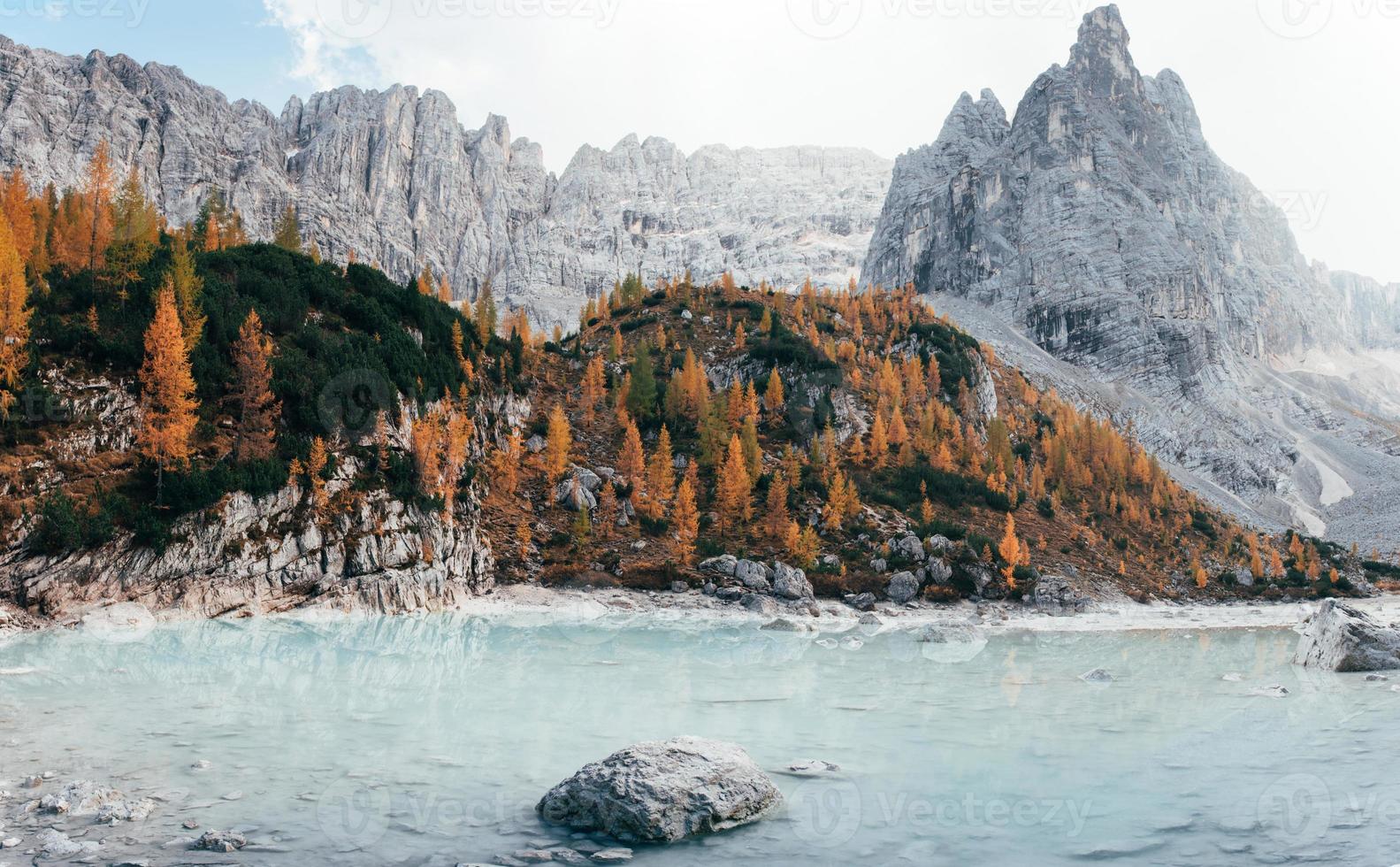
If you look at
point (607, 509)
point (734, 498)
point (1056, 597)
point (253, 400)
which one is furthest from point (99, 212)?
point (1056, 597)

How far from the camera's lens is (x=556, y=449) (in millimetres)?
73062

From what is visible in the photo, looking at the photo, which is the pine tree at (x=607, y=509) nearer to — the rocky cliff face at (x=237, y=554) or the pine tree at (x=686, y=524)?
the pine tree at (x=686, y=524)

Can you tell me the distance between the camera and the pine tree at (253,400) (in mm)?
45531

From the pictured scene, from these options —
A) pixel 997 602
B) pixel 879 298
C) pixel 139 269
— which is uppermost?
pixel 879 298

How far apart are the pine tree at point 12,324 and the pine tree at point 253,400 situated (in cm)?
1023

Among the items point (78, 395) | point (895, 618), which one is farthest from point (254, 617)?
point (895, 618)

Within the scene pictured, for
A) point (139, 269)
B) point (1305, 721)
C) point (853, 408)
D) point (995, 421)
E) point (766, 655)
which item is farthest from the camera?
point (995, 421)

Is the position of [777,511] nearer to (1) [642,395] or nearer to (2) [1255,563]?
(1) [642,395]

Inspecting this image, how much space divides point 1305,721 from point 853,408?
259 feet

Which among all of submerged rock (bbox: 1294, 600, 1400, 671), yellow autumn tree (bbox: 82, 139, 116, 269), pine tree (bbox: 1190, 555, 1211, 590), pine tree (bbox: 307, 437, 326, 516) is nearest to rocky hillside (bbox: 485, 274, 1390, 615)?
pine tree (bbox: 1190, 555, 1211, 590)

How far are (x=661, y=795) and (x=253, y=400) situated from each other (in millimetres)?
45699

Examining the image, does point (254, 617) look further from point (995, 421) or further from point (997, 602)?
point (995, 421)

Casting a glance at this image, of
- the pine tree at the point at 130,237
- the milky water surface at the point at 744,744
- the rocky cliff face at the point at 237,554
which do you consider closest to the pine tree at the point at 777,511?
the rocky cliff face at the point at 237,554

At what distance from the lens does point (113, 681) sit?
74.5ft
